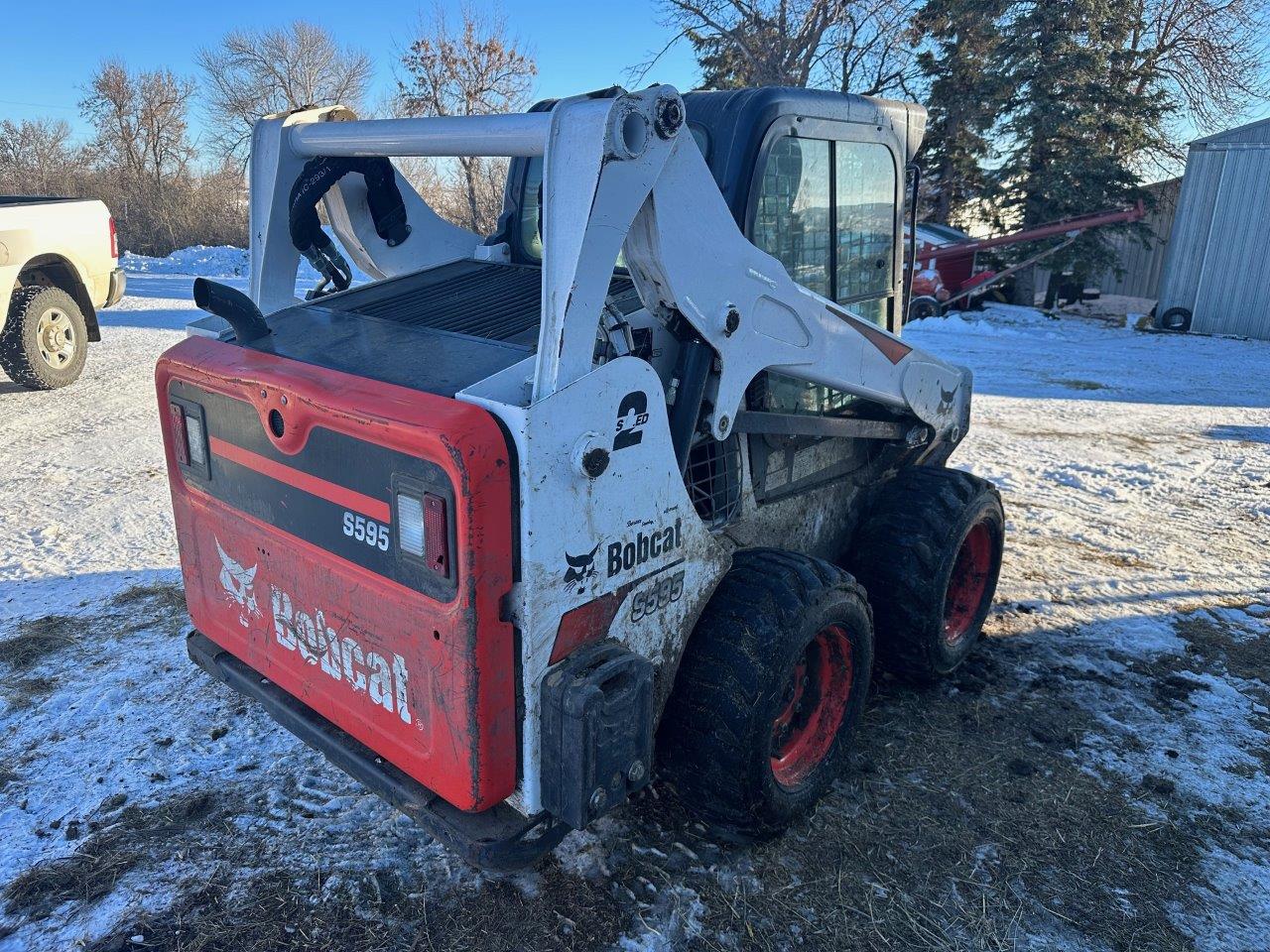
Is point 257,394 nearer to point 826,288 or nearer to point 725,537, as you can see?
point 725,537

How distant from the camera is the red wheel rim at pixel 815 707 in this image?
3234mm

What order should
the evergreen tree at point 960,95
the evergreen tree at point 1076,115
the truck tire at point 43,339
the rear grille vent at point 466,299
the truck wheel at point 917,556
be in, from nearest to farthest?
1. the rear grille vent at point 466,299
2. the truck wheel at point 917,556
3. the truck tire at point 43,339
4. the evergreen tree at point 1076,115
5. the evergreen tree at point 960,95

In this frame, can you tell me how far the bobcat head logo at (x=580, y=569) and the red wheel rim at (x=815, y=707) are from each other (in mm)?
1137

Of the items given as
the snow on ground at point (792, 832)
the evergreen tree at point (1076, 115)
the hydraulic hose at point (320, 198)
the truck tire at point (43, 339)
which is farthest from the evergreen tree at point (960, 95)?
the hydraulic hose at point (320, 198)

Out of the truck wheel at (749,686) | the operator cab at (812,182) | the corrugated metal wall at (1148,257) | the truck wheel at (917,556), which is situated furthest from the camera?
the corrugated metal wall at (1148,257)

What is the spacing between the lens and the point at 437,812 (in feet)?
8.07

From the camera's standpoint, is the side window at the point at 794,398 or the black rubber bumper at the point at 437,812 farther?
the side window at the point at 794,398

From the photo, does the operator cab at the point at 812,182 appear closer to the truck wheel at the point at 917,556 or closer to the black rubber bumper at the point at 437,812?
the truck wheel at the point at 917,556

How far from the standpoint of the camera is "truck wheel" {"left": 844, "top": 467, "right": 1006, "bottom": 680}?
3.85 meters

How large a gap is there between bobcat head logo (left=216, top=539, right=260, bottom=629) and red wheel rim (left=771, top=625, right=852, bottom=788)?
1853 mm

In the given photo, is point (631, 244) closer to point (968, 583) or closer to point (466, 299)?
point (466, 299)

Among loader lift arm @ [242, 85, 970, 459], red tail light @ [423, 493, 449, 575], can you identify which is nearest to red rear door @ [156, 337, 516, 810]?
red tail light @ [423, 493, 449, 575]

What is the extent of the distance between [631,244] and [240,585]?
68.0 inches

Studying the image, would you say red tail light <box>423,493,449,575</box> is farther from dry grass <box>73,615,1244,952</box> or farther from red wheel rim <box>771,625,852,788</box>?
red wheel rim <box>771,625,852,788</box>
